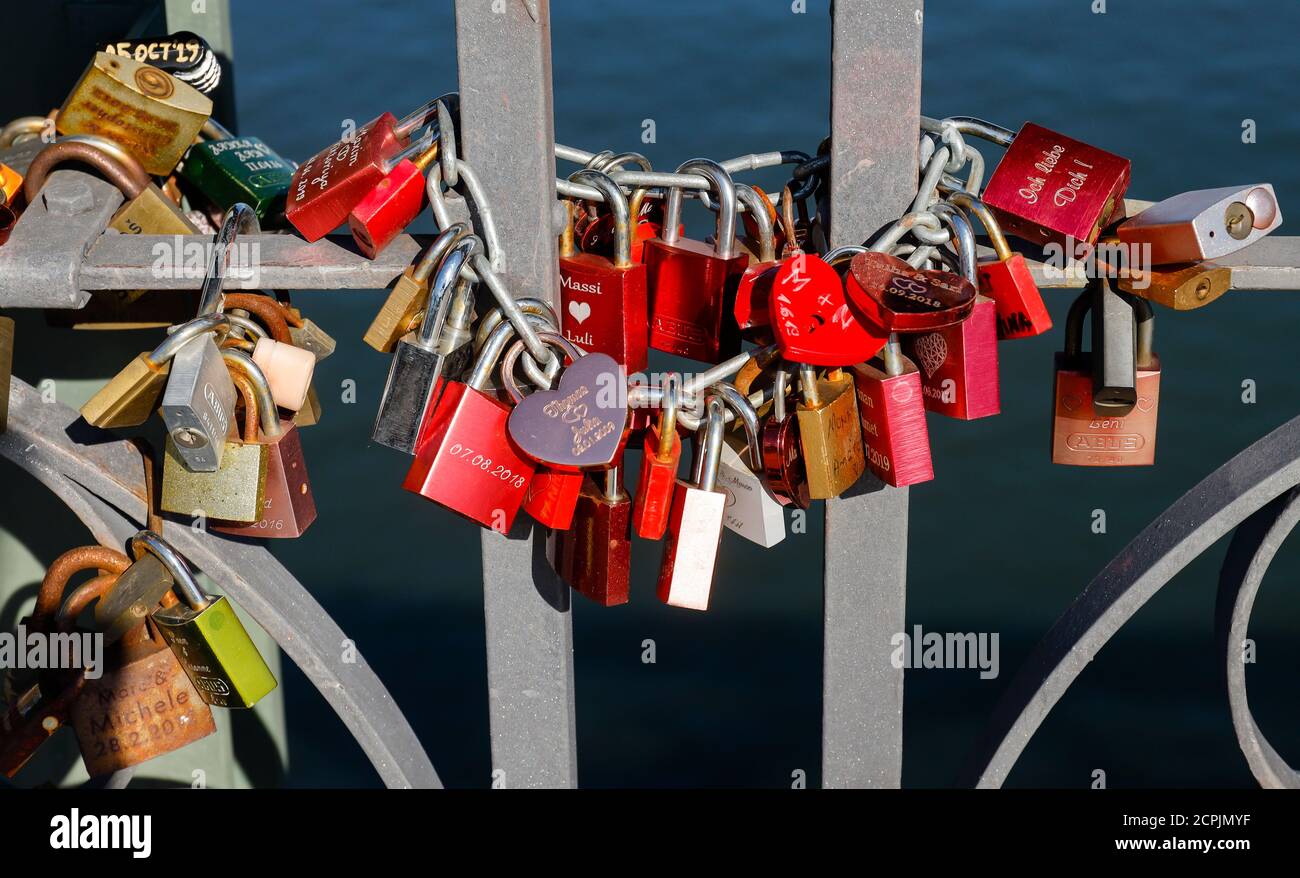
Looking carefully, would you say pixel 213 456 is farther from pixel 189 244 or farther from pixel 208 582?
pixel 208 582

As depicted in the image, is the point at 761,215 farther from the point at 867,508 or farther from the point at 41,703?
the point at 41,703

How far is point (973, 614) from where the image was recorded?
10.4 ft

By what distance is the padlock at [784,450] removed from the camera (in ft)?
4.04

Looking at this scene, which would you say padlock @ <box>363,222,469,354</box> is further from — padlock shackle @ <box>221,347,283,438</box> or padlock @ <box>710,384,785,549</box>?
padlock @ <box>710,384,785,549</box>

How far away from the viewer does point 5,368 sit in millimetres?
1254

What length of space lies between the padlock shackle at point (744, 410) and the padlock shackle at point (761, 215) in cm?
13

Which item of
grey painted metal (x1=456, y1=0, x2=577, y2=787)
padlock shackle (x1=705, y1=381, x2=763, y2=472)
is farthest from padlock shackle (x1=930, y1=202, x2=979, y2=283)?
grey painted metal (x1=456, y1=0, x2=577, y2=787)

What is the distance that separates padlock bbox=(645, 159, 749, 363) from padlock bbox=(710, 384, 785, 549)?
0.26 ft

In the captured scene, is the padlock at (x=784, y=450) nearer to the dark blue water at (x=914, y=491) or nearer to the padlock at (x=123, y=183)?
the padlock at (x=123, y=183)

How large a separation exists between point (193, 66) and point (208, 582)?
2.77ft

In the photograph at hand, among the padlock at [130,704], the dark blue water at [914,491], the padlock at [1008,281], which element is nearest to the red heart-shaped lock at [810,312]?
the padlock at [1008,281]

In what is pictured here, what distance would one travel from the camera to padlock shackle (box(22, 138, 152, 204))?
1327mm

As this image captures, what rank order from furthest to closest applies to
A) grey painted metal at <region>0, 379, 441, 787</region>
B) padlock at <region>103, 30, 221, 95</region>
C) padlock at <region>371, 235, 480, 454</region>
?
1. padlock at <region>103, 30, 221, 95</region>
2. grey painted metal at <region>0, 379, 441, 787</region>
3. padlock at <region>371, 235, 480, 454</region>

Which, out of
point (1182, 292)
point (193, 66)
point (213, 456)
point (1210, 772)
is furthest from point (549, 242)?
point (1210, 772)
